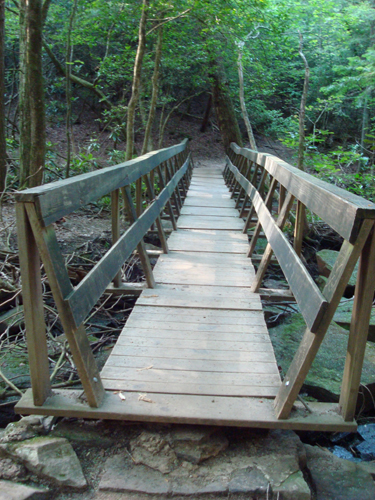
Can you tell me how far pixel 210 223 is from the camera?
6742mm

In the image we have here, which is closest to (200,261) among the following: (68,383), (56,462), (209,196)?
(68,383)

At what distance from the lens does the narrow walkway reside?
2.58m

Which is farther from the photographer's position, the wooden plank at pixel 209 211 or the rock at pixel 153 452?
the wooden plank at pixel 209 211

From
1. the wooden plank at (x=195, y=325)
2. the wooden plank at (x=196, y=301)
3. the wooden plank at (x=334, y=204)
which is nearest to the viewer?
the wooden plank at (x=334, y=204)

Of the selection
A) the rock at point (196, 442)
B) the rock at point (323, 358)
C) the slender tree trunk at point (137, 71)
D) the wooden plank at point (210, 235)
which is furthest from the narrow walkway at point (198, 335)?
the slender tree trunk at point (137, 71)

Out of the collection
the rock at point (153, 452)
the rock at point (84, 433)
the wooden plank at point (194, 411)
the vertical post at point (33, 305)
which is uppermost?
the vertical post at point (33, 305)

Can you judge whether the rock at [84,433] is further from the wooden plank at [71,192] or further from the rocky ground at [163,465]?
the wooden plank at [71,192]

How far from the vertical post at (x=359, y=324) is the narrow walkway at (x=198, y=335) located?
18.2 inches

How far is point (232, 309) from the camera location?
144 inches

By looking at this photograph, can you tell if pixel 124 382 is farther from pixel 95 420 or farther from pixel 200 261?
pixel 200 261

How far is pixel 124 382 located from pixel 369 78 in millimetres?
13128

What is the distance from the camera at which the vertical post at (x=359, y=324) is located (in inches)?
74.7

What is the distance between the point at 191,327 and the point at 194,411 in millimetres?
1089

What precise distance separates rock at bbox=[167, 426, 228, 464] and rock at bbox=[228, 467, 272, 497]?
0.17 metres
